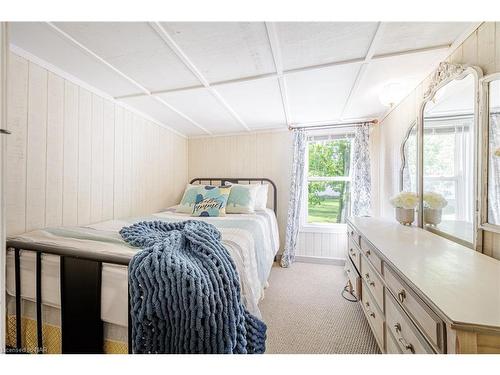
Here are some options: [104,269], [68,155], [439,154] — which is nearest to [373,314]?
[439,154]

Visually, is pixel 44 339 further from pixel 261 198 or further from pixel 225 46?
pixel 261 198

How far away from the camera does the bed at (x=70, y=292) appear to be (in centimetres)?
88

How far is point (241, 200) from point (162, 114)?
1.38 m

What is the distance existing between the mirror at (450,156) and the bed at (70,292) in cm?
133

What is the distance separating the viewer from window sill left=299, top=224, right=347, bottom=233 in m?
2.86

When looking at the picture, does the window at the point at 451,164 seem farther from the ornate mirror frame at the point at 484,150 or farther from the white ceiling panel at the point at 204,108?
the white ceiling panel at the point at 204,108

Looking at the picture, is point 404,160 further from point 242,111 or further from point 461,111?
point 242,111

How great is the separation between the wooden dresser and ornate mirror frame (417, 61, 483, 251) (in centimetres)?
11

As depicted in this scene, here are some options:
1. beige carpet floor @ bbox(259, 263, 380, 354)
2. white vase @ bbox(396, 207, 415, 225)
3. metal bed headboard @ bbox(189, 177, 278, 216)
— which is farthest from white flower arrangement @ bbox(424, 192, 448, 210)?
metal bed headboard @ bbox(189, 177, 278, 216)

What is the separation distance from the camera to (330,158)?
2.95 m

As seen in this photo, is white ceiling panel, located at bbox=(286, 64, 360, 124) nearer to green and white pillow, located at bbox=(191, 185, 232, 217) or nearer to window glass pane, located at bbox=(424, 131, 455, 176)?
window glass pane, located at bbox=(424, 131, 455, 176)

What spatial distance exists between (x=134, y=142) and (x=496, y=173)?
2845 mm

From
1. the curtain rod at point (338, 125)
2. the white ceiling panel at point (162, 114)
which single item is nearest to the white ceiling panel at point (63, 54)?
the white ceiling panel at point (162, 114)

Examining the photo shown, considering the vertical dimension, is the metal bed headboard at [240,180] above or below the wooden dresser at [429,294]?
above
